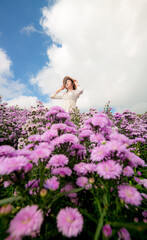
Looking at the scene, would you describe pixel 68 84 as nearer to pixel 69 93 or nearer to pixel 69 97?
pixel 69 93

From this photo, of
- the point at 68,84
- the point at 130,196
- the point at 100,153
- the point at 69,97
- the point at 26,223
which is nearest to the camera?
the point at 26,223

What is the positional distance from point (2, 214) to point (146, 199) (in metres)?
1.32

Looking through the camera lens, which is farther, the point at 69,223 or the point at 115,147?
the point at 115,147

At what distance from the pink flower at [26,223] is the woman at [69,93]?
7.53m

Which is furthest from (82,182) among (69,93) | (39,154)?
(69,93)

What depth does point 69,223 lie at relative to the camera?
682 millimetres

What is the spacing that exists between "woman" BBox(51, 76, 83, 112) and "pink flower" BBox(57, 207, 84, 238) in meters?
7.49

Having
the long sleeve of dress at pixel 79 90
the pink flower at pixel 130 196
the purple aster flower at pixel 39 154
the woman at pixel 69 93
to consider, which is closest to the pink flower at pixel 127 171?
the pink flower at pixel 130 196

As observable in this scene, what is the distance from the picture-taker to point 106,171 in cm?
85

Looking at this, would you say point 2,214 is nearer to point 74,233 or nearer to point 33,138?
point 74,233

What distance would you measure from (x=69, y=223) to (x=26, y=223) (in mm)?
233

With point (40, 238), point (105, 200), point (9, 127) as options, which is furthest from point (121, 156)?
point (9, 127)

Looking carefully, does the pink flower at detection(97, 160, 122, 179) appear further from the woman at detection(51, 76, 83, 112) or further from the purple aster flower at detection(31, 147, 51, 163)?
the woman at detection(51, 76, 83, 112)

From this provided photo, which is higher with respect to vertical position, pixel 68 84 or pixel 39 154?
pixel 68 84
